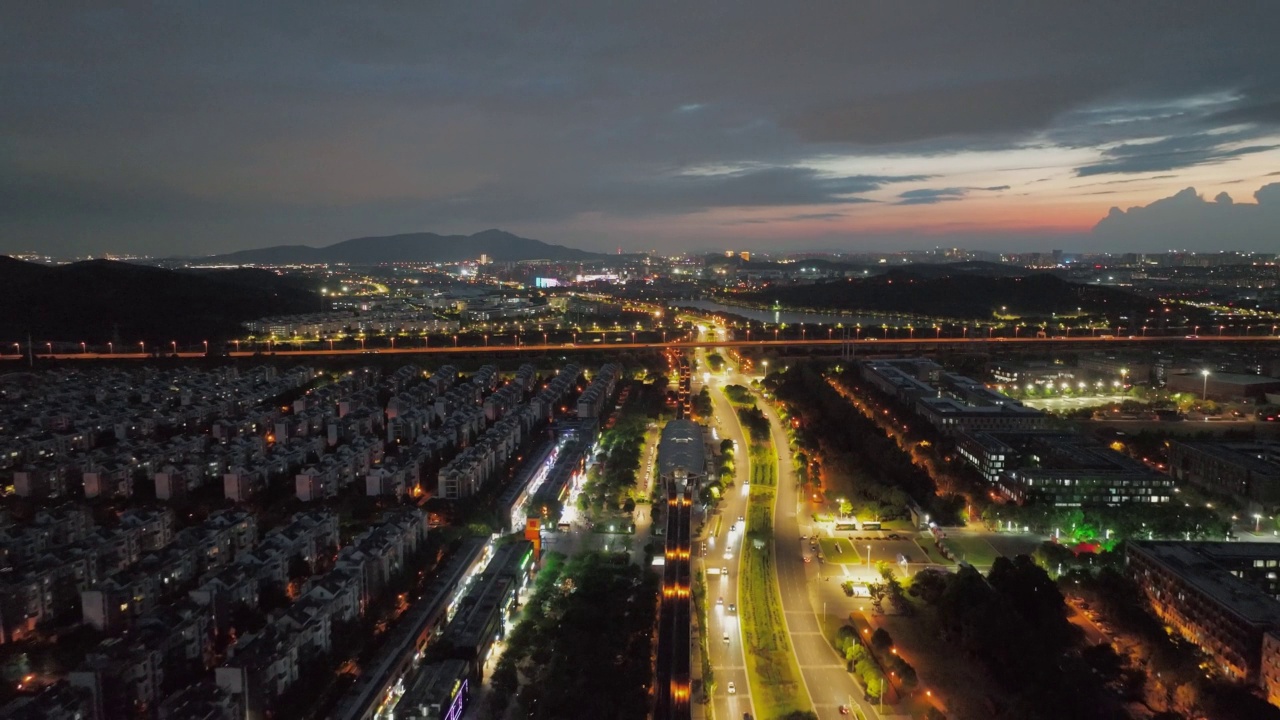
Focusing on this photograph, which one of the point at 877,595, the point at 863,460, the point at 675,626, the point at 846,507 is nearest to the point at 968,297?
the point at 863,460

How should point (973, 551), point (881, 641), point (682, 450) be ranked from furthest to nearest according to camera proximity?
1. point (682, 450)
2. point (973, 551)
3. point (881, 641)

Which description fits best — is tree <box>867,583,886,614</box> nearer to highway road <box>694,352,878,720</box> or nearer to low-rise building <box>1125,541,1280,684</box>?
highway road <box>694,352,878,720</box>

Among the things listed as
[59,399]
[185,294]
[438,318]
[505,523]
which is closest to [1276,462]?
[505,523]

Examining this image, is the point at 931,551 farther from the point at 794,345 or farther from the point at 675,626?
the point at 794,345

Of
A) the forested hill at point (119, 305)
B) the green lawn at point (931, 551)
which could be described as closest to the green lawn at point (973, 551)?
the green lawn at point (931, 551)

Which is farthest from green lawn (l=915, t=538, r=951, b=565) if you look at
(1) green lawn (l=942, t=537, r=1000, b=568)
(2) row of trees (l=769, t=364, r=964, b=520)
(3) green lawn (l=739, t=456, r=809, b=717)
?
(3) green lawn (l=739, t=456, r=809, b=717)
